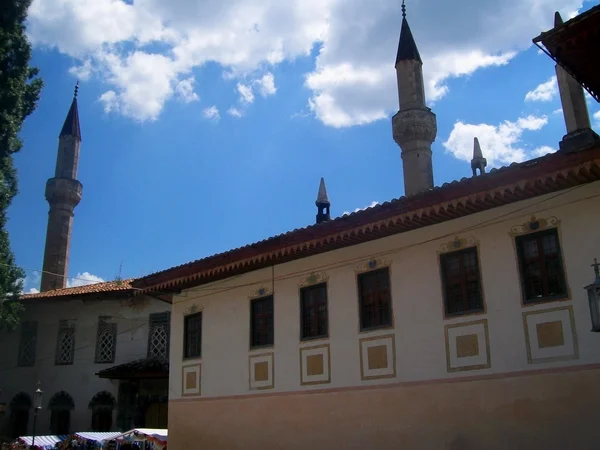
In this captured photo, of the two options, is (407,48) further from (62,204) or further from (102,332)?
(62,204)

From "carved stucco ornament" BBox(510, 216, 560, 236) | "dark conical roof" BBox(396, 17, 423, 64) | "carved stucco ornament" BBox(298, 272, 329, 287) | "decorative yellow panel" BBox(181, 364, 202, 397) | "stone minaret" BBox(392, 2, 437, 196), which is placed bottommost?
"decorative yellow panel" BBox(181, 364, 202, 397)

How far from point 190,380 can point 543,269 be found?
7.64m

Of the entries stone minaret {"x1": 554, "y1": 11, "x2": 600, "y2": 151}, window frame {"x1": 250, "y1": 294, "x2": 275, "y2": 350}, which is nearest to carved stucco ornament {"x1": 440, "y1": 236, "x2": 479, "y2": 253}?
window frame {"x1": 250, "y1": 294, "x2": 275, "y2": 350}

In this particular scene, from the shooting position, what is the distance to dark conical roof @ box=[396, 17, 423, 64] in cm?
2373

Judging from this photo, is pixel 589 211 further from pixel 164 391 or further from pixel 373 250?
pixel 164 391

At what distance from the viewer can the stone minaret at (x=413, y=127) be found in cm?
2231

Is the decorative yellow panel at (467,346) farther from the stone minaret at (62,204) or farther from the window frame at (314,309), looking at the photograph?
the stone minaret at (62,204)

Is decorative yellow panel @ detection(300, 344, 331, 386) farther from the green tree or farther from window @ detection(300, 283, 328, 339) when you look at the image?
the green tree

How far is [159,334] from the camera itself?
71.9 ft

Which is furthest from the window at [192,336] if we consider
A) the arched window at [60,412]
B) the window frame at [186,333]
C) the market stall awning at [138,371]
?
the arched window at [60,412]

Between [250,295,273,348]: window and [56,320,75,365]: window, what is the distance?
43.3 ft

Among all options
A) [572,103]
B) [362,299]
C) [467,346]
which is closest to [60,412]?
[362,299]

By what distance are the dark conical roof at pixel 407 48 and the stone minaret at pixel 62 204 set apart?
56.3ft

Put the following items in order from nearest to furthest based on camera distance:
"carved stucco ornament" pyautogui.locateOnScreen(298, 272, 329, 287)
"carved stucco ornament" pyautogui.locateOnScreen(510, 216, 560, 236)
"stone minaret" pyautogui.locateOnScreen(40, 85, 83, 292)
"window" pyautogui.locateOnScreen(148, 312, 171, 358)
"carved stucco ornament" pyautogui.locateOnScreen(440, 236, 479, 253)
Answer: "carved stucco ornament" pyautogui.locateOnScreen(510, 216, 560, 236) → "carved stucco ornament" pyautogui.locateOnScreen(440, 236, 479, 253) → "carved stucco ornament" pyautogui.locateOnScreen(298, 272, 329, 287) → "window" pyautogui.locateOnScreen(148, 312, 171, 358) → "stone minaret" pyautogui.locateOnScreen(40, 85, 83, 292)
